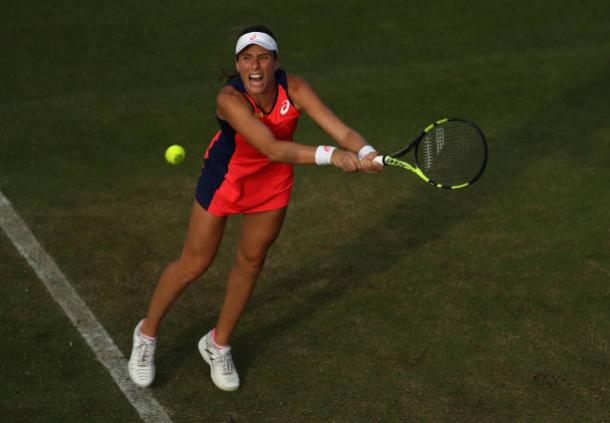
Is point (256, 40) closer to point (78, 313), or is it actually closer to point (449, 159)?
point (449, 159)

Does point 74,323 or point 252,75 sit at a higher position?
point 252,75

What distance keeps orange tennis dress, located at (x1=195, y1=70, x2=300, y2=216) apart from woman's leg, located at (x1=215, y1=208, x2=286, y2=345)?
0.09m

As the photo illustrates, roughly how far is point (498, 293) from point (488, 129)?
3.65 m

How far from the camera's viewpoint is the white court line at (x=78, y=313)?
23.6 feet

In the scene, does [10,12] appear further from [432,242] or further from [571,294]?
[571,294]

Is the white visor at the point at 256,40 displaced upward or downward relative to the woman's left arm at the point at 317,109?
upward

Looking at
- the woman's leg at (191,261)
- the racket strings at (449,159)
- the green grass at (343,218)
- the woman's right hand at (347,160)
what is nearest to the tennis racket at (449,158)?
the racket strings at (449,159)

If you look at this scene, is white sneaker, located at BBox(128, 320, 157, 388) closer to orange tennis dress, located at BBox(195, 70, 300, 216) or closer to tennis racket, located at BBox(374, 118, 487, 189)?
orange tennis dress, located at BBox(195, 70, 300, 216)

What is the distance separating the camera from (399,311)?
8320 millimetres

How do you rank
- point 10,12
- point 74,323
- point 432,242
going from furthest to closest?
1. point 10,12
2. point 432,242
3. point 74,323

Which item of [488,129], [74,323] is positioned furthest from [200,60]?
[74,323]

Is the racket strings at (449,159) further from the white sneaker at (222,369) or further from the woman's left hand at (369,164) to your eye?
the white sneaker at (222,369)

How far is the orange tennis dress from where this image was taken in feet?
22.6

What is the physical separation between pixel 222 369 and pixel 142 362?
552mm
